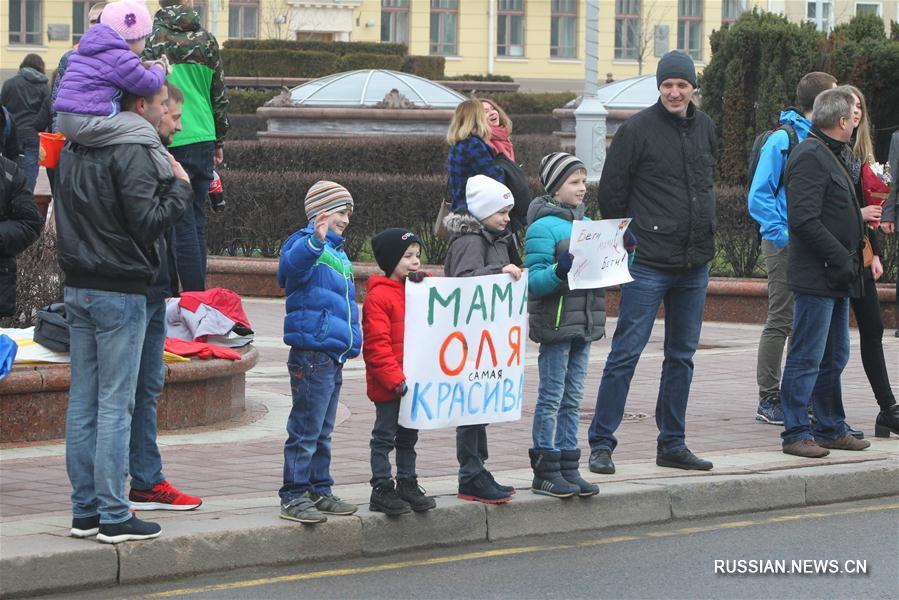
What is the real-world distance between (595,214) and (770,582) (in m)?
10.7

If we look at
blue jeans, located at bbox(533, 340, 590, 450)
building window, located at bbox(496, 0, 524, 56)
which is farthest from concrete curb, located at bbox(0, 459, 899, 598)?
building window, located at bbox(496, 0, 524, 56)

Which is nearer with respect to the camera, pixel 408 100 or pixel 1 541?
pixel 1 541

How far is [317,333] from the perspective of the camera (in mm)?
6871

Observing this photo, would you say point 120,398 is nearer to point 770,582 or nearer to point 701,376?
point 770,582

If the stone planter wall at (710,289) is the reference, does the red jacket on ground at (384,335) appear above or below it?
above

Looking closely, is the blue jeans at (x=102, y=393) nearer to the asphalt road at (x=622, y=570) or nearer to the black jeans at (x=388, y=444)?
the asphalt road at (x=622, y=570)

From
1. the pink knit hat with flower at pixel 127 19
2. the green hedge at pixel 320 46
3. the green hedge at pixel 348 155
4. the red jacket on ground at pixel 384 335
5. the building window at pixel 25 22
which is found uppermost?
the building window at pixel 25 22

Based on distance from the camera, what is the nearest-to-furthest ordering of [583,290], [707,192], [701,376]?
[583,290]
[707,192]
[701,376]

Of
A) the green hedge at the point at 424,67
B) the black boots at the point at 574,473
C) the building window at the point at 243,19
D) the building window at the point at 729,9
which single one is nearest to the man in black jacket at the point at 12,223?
the black boots at the point at 574,473

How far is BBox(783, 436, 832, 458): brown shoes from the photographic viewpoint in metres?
8.82

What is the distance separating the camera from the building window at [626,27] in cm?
6769

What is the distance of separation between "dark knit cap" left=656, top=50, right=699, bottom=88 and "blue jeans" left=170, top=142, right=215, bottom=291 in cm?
344

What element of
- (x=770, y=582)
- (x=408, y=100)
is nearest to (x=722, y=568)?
(x=770, y=582)

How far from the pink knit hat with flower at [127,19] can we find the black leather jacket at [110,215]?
596 mm
